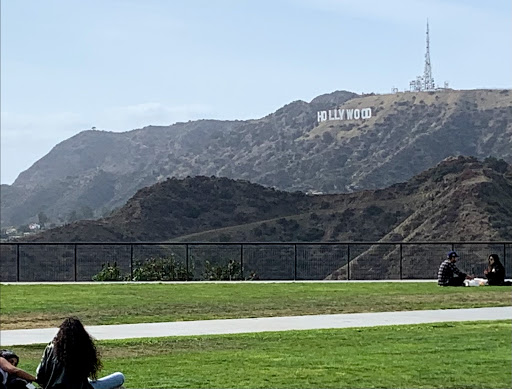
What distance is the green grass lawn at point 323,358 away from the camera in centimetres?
1420

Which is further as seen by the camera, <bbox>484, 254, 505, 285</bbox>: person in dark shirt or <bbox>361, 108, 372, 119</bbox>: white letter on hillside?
<bbox>361, 108, 372, 119</bbox>: white letter on hillside

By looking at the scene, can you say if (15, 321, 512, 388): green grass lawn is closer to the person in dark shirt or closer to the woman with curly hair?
the woman with curly hair

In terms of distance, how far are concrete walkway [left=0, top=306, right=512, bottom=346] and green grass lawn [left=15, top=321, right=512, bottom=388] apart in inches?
34.9

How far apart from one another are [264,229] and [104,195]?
9251 cm

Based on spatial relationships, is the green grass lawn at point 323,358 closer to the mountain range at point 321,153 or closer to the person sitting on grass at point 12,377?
the person sitting on grass at point 12,377

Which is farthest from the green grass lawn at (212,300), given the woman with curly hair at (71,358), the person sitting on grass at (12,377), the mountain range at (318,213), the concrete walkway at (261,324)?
the mountain range at (318,213)

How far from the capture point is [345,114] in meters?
183

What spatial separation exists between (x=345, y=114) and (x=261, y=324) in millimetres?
162328

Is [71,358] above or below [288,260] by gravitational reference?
above

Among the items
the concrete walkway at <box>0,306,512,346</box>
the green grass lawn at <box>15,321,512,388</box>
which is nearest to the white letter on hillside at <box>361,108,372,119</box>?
the concrete walkway at <box>0,306,512,346</box>

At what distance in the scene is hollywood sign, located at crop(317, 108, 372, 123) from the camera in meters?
180

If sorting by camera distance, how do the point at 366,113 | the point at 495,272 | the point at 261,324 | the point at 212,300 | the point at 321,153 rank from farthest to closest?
the point at 366,113
the point at 321,153
the point at 495,272
the point at 212,300
the point at 261,324

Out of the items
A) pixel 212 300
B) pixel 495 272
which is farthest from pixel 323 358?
pixel 495 272

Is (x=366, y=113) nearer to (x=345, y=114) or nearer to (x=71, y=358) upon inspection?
(x=345, y=114)
